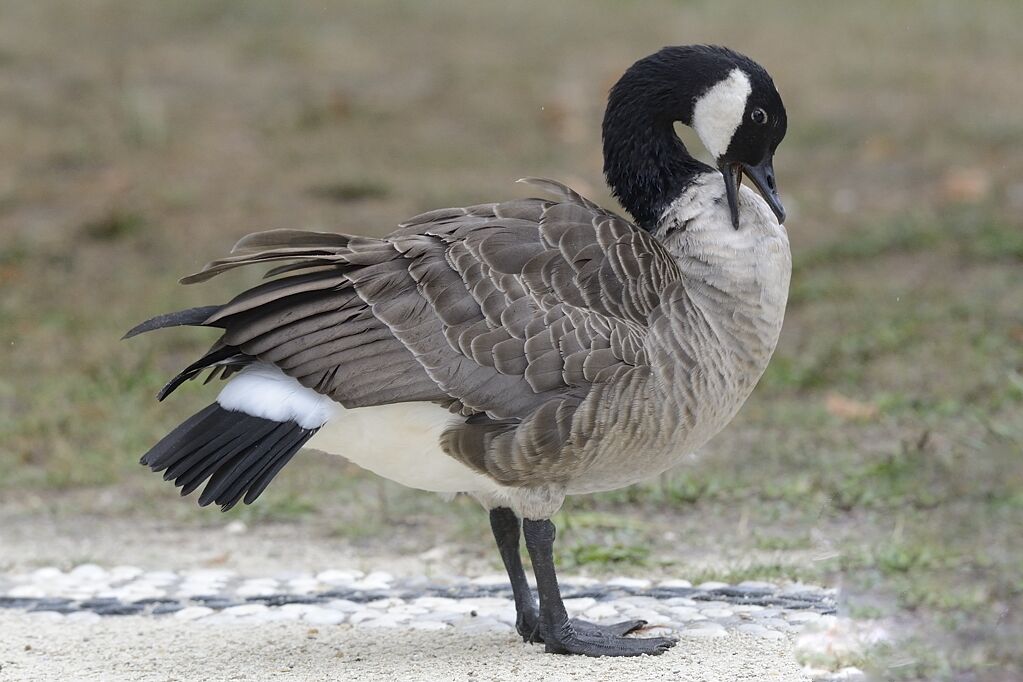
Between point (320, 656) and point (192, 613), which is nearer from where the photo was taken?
point (320, 656)

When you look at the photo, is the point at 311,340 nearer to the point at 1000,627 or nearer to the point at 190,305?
the point at 1000,627

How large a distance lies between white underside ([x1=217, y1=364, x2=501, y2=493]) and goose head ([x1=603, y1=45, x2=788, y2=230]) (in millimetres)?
1105

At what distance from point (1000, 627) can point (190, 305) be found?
16.7 feet

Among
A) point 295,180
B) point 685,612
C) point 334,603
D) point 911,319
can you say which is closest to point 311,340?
point 334,603

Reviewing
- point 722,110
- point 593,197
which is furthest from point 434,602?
point 593,197

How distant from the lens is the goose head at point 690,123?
455 cm

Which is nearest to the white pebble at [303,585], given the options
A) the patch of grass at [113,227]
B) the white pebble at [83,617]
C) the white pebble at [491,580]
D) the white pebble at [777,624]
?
the white pebble at [491,580]

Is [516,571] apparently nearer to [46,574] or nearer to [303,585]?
[303,585]

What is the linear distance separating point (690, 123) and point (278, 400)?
1.69 metres

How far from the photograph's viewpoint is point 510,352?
13.4ft

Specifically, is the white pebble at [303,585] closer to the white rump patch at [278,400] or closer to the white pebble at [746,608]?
the white rump patch at [278,400]

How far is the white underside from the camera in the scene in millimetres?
4035

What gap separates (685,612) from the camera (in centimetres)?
466

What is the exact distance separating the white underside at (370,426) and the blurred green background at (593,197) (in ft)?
4.13
